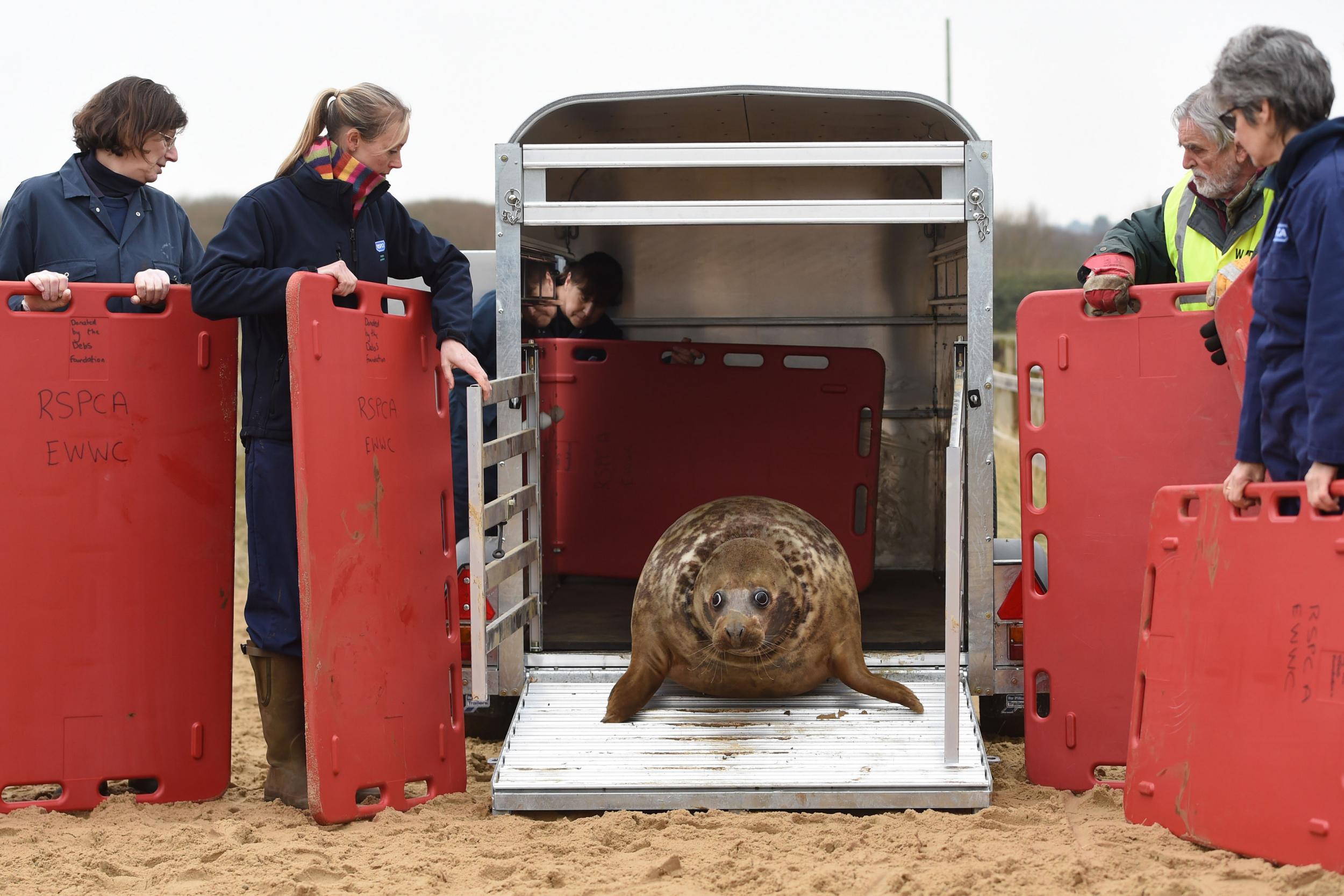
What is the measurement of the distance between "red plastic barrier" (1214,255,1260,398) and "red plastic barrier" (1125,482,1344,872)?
0.40 m

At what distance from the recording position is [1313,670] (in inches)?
117

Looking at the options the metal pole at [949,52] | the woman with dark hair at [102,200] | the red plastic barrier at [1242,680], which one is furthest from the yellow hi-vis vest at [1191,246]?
the metal pole at [949,52]

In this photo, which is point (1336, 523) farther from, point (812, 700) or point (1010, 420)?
point (1010, 420)

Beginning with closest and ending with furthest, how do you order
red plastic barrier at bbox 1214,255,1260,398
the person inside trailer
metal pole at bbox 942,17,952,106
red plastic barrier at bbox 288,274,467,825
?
red plastic barrier at bbox 1214,255,1260,398 < red plastic barrier at bbox 288,274,467,825 < the person inside trailer < metal pole at bbox 942,17,952,106

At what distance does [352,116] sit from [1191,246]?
10.2 feet

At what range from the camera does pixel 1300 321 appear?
3.08 m

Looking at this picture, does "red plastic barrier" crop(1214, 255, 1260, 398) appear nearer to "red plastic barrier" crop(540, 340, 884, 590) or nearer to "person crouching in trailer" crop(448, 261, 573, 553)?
"person crouching in trailer" crop(448, 261, 573, 553)

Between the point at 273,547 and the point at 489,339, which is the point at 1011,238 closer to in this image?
the point at 489,339

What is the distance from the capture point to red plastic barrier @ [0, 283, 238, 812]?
4148mm

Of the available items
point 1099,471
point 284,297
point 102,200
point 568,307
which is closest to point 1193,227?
point 1099,471

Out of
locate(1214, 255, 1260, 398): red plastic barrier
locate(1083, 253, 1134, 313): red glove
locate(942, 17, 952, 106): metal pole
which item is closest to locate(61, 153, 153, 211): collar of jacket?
locate(1083, 253, 1134, 313): red glove

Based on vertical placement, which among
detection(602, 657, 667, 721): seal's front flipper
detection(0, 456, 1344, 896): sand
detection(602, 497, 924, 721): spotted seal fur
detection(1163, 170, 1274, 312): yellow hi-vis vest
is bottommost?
detection(0, 456, 1344, 896): sand

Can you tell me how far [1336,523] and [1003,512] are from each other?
11.9 meters

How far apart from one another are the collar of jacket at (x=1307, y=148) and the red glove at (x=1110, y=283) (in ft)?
3.52
